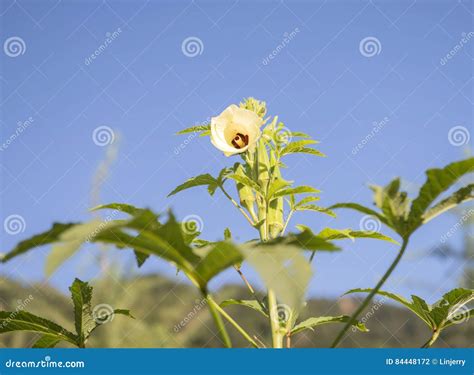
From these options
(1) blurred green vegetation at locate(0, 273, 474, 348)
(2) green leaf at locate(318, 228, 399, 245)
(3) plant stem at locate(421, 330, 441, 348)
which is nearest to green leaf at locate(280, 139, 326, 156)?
(2) green leaf at locate(318, 228, 399, 245)

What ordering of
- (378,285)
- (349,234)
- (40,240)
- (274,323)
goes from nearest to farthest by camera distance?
(40,240), (378,285), (349,234), (274,323)

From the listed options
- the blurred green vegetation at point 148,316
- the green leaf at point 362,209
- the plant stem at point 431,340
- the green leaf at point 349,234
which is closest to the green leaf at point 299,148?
the green leaf at point 349,234

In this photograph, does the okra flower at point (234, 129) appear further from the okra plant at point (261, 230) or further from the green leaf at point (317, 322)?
the green leaf at point (317, 322)

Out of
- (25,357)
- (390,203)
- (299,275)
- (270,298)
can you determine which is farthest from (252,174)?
(25,357)

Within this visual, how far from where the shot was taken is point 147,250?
2.95ft

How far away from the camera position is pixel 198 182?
1285mm

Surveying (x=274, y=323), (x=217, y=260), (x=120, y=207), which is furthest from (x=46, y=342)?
(x=217, y=260)

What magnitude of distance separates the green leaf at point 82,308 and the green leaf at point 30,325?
0.02 metres

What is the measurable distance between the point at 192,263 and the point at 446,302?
0.71 metres

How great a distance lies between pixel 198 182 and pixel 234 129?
0.53 feet

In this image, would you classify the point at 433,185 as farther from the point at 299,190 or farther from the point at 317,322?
the point at 317,322

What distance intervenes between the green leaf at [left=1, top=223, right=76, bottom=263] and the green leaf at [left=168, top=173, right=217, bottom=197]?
0.45m

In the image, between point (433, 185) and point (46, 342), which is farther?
point (46, 342)

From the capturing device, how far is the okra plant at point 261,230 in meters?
0.77
